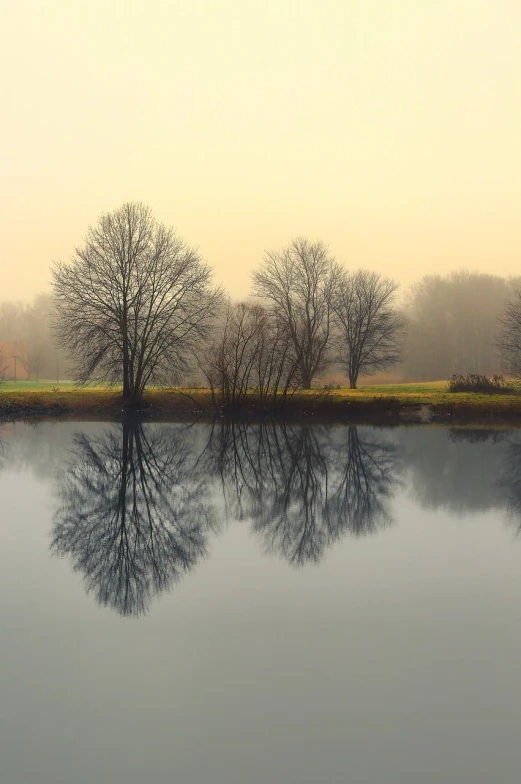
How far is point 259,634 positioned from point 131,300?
109 ft

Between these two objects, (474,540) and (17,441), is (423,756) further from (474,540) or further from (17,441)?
(17,441)

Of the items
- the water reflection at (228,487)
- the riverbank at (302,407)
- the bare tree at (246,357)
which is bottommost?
the water reflection at (228,487)

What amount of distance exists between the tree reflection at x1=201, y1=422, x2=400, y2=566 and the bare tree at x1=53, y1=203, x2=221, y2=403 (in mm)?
14096

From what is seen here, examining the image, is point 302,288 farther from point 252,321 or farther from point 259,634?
point 259,634

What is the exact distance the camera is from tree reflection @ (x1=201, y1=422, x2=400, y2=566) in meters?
10.6

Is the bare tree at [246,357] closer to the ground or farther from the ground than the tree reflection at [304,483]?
farther from the ground

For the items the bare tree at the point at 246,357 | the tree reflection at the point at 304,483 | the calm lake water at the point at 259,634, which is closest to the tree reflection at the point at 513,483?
the calm lake water at the point at 259,634

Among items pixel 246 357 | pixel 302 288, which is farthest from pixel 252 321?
pixel 302 288

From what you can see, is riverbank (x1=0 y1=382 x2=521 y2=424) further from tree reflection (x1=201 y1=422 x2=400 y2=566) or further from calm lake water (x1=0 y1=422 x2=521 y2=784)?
calm lake water (x1=0 y1=422 x2=521 y2=784)

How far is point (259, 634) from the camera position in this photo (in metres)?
6.38

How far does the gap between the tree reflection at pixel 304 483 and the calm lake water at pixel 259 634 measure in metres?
0.09

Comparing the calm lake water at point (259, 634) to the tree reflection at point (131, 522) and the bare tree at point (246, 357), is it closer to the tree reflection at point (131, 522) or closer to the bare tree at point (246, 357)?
the tree reflection at point (131, 522)

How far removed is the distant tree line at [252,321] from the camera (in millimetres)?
36938

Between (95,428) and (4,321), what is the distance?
4314 inches
